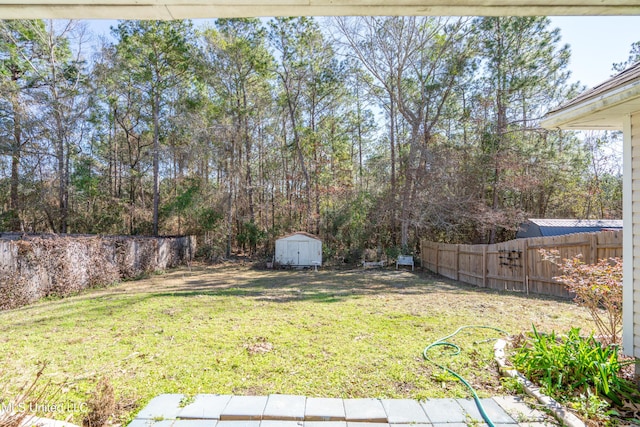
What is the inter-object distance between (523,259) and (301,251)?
331 inches

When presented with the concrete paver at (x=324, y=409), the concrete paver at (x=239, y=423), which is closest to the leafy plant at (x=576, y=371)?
the concrete paver at (x=324, y=409)

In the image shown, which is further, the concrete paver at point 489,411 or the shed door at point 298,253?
the shed door at point 298,253

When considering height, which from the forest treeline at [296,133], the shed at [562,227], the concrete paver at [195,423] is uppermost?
the forest treeline at [296,133]

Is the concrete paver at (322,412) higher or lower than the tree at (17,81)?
lower

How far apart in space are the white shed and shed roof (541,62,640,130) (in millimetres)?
11249

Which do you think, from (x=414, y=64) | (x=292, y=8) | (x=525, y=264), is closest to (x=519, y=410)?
(x=292, y=8)

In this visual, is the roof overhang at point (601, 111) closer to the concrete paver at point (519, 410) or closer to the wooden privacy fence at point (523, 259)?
the concrete paver at point (519, 410)

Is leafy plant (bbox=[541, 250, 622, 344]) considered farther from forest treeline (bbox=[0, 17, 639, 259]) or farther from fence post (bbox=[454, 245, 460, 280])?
forest treeline (bbox=[0, 17, 639, 259])

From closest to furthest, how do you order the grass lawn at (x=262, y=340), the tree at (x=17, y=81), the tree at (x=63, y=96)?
the grass lawn at (x=262, y=340) < the tree at (x=17, y=81) < the tree at (x=63, y=96)

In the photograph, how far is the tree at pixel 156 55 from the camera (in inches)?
616

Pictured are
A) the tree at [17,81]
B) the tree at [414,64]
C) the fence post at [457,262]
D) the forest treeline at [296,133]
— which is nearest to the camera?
the fence post at [457,262]

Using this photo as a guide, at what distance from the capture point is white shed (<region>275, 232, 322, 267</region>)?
13828 mm

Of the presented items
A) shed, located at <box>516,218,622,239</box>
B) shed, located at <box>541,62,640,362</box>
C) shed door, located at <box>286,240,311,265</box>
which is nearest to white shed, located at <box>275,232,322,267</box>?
shed door, located at <box>286,240,311,265</box>

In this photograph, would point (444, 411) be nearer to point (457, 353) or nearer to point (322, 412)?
point (322, 412)
